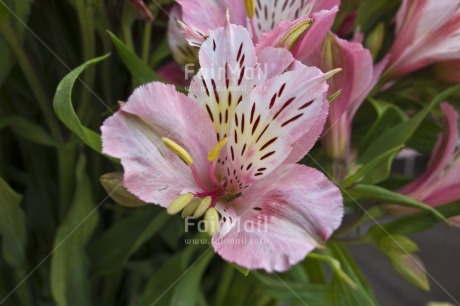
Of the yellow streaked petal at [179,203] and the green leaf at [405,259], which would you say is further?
the green leaf at [405,259]

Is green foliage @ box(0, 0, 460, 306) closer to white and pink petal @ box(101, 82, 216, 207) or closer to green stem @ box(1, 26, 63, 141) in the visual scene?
green stem @ box(1, 26, 63, 141)

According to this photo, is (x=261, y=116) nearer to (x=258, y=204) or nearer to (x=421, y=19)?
(x=258, y=204)

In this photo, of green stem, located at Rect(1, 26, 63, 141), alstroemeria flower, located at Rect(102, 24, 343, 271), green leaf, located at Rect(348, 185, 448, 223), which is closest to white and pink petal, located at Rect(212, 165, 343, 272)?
alstroemeria flower, located at Rect(102, 24, 343, 271)

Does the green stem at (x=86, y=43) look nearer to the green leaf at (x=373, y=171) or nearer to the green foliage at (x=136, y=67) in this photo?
the green foliage at (x=136, y=67)

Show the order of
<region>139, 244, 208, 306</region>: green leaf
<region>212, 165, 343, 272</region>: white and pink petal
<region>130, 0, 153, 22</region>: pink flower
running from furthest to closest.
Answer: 1. <region>139, 244, 208, 306</region>: green leaf
2. <region>130, 0, 153, 22</region>: pink flower
3. <region>212, 165, 343, 272</region>: white and pink petal

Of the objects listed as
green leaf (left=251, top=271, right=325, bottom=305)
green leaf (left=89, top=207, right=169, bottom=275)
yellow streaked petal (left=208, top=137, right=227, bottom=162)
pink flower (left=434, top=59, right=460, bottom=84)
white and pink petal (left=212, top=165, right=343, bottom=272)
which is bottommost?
green leaf (left=251, top=271, right=325, bottom=305)

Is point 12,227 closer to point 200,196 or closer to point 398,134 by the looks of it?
point 200,196

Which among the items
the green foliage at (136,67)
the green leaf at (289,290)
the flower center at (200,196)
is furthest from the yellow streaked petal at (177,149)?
the green leaf at (289,290)
